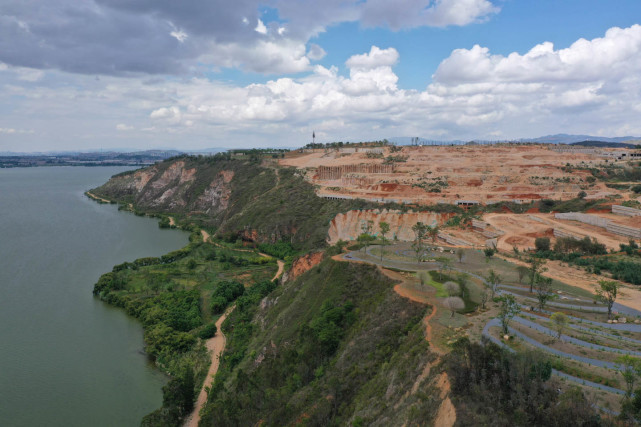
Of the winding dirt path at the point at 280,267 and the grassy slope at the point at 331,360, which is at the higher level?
the grassy slope at the point at 331,360

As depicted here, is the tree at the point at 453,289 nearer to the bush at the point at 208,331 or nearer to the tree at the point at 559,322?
the tree at the point at 559,322

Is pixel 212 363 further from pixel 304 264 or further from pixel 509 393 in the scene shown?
pixel 509 393

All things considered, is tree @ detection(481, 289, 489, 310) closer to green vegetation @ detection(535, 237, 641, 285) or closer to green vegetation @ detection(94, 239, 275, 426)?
green vegetation @ detection(535, 237, 641, 285)

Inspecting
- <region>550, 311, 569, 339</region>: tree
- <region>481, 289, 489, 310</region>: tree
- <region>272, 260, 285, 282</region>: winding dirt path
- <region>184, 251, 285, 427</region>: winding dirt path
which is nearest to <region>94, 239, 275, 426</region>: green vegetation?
<region>184, 251, 285, 427</region>: winding dirt path

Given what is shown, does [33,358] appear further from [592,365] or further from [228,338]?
[592,365]

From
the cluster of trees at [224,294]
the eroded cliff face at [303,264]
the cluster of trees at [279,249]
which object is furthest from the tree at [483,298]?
the cluster of trees at [279,249]

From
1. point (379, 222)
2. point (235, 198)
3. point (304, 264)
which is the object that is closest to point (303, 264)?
point (304, 264)
